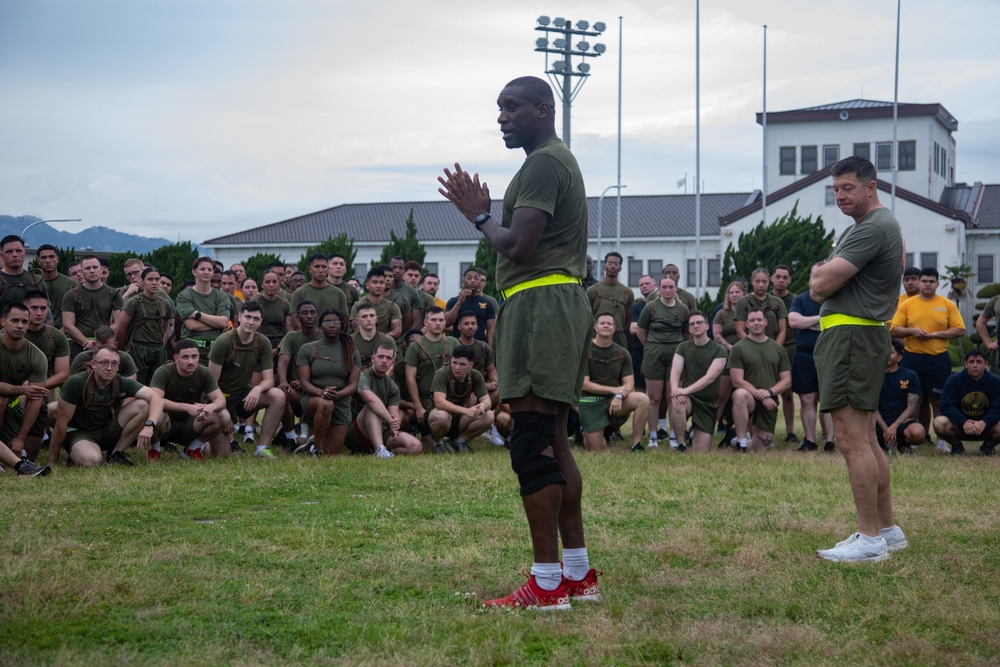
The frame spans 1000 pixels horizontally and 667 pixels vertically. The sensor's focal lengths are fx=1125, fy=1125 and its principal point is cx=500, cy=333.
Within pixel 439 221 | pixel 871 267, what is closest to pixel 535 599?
pixel 871 267

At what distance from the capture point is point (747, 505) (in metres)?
8.27

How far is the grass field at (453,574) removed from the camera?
4441 millimetres

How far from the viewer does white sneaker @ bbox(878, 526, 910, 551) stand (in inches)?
256

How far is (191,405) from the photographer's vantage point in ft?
36.5

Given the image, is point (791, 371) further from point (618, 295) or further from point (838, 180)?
point (838, 180)

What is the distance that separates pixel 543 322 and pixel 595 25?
27775 mm

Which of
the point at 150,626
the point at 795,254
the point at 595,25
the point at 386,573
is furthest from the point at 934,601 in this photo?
the point at 795,254

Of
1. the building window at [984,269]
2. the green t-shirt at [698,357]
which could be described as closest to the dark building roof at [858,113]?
the building window at [984,269]

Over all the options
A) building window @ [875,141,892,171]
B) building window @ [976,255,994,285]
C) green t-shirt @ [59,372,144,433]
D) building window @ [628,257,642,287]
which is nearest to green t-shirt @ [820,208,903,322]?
green t-shirt @ [59,372,144,433]

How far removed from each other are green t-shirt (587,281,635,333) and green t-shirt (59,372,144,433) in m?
6.04

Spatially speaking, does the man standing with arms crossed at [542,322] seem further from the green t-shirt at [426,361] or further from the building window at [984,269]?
the building window at [984,269]

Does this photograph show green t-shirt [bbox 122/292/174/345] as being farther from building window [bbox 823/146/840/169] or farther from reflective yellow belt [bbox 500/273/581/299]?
building window [bbox 823/146/840/169]

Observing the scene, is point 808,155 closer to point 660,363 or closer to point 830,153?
point 830,153

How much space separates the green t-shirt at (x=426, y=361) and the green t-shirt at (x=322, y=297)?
3.31 feet
